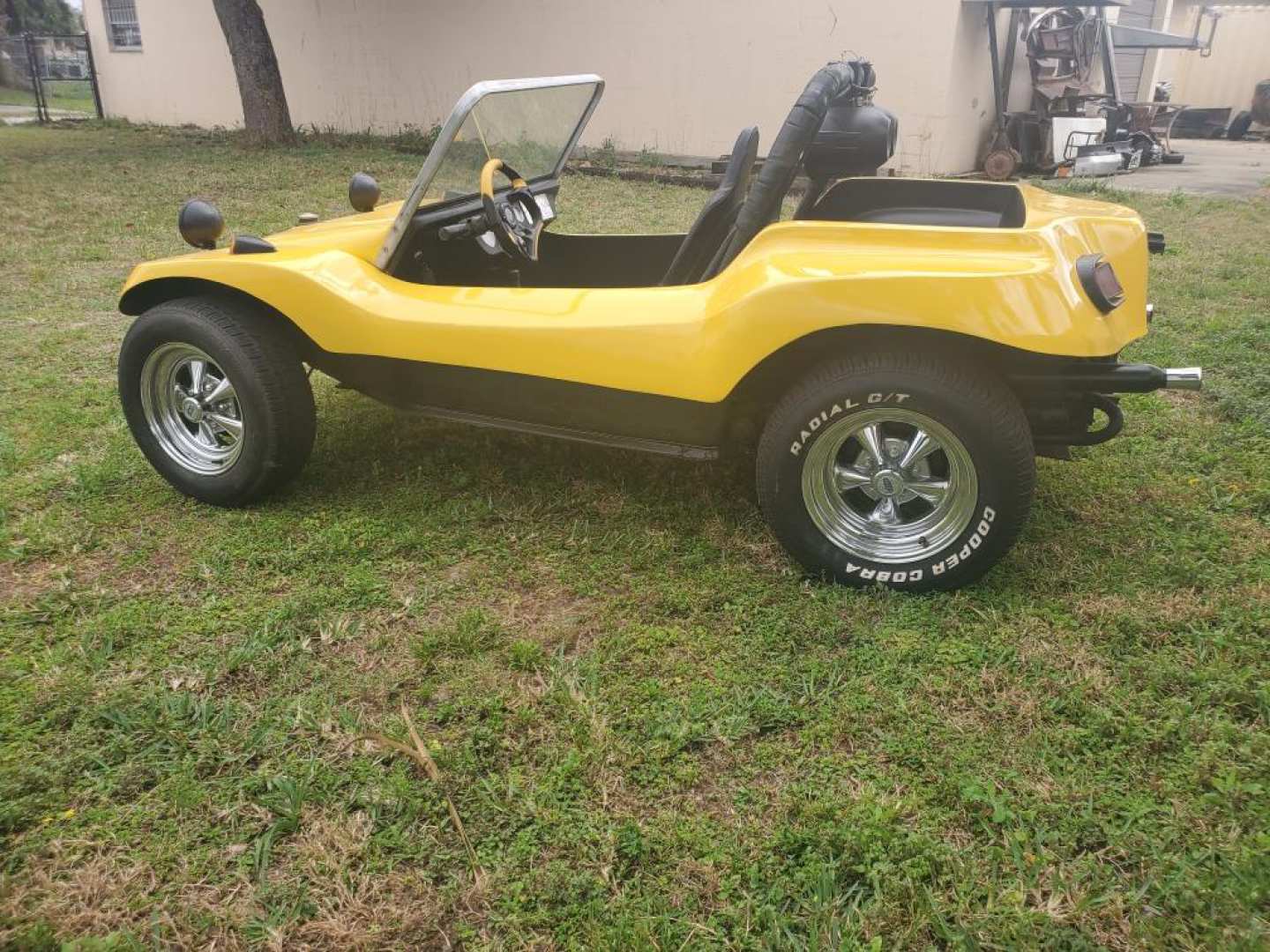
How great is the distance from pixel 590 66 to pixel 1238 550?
35.3 feet

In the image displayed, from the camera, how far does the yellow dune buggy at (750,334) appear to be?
2426mm

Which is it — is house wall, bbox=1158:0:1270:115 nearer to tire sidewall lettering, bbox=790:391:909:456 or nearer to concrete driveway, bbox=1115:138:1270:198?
concrete driveway, bbox=1115:138:1270:198

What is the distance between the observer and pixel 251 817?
1.94 meters

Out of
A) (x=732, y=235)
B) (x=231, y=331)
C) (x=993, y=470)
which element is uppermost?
(x=732, y=235)

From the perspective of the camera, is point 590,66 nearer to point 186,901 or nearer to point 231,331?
point 231,331

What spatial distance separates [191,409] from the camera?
10.6 feet

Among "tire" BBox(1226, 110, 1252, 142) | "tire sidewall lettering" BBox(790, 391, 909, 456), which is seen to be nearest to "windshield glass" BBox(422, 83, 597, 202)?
"tire sidewall lettering" BBox(790, 391, 909, 456)

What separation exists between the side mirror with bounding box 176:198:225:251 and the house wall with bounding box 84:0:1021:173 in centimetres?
843

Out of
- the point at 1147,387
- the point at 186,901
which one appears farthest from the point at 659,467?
the point at 186,901

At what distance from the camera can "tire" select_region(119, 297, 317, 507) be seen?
3.06 metres

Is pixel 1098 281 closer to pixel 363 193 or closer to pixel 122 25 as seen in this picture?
pixel 363 193

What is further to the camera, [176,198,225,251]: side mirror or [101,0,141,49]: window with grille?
[101,0,141,49]: window with grille

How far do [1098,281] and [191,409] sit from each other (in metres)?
2.83

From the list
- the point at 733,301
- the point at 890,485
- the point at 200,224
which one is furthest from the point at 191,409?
the point at 890,485
